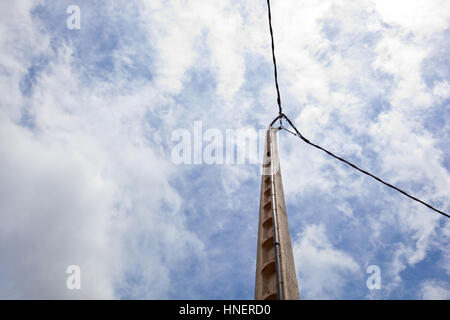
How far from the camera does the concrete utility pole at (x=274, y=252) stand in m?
4.42

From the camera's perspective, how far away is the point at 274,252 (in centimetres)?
516

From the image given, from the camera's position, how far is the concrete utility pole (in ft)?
14.5
